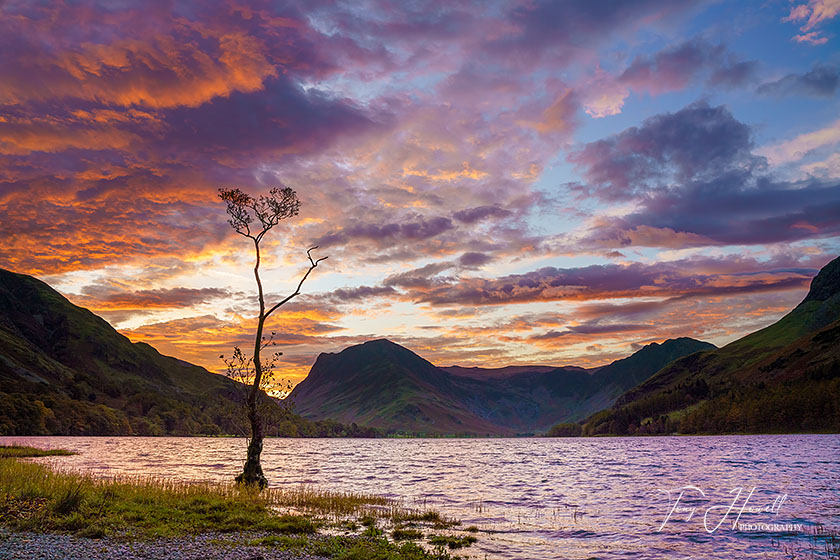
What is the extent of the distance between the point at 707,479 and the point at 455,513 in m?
44.1

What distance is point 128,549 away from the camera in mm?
21516

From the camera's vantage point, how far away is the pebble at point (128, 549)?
773 inches

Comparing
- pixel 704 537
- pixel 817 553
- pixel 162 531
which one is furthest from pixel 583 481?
pixel 162 531

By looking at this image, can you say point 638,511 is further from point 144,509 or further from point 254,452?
point 144,509

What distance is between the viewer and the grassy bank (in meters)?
24.8

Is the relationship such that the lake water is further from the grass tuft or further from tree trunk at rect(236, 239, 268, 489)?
tree trunk at rect(236, 239, 268, 489)

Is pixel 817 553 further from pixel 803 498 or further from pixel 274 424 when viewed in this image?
pixel 274 424

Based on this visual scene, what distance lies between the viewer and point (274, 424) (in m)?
45.9

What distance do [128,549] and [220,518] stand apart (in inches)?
358

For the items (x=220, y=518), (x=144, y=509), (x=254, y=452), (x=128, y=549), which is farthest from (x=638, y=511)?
(x=128, y=549)

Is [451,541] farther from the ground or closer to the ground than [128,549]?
closer to the ground

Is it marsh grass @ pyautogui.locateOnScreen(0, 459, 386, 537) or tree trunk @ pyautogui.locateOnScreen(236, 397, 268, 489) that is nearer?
marsh grass @ pyautogui.locateOnScreen(0, 459, 386, 537)

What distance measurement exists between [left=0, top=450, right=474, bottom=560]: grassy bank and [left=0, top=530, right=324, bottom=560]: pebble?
3.85 feet

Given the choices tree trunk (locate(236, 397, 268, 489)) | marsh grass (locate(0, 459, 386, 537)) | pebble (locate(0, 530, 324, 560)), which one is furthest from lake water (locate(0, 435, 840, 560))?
tree trunk (locate(236, 397, 268, 489))
